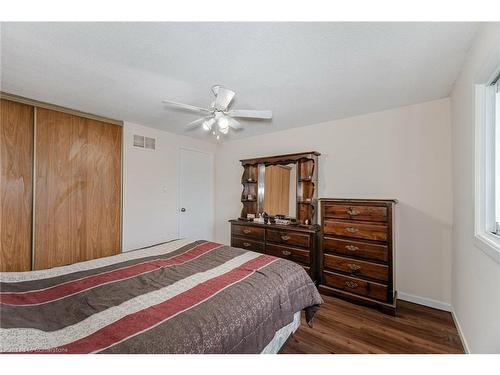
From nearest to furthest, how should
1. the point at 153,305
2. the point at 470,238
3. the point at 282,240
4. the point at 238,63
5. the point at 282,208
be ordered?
the point at 153,305
the point at 470,238
the point at 238,63
the point at 282,240
the point at 282,208

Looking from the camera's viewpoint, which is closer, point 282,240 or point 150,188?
point 282,240

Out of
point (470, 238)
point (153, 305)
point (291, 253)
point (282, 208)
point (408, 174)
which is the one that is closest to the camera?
point (153, 305)

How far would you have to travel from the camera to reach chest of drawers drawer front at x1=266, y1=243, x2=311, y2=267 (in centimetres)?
292

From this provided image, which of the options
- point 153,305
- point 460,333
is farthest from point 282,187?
point 153,305

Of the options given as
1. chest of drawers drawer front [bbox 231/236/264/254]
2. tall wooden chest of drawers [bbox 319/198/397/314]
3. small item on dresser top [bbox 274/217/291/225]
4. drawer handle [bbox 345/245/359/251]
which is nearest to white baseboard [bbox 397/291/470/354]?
tall wooden chest of drawers [bbox 319/198/397/314]

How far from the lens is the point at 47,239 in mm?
2559

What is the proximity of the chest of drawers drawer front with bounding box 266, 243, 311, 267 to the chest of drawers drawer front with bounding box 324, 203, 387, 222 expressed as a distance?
63 centimetres

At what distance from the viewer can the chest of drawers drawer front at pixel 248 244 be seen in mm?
3348

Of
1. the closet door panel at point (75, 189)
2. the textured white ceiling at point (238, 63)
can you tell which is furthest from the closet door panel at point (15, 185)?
the textured white ceiling at point (238, 63)

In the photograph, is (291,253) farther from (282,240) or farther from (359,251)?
(359,251)

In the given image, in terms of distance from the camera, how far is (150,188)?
11.5ft

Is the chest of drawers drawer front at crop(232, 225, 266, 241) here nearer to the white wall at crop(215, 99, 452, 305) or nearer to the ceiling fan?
the white wall at crop(215, 99, 452, 305)

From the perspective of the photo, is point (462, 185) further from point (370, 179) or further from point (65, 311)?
point (65, 311)

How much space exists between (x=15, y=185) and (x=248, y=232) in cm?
282
